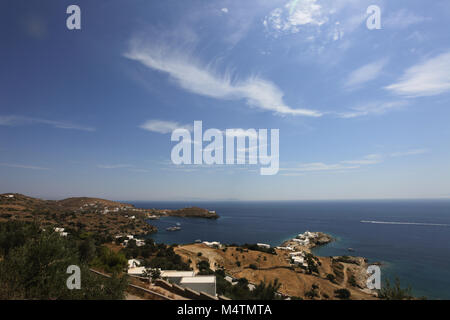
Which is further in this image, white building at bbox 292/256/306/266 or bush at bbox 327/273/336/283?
white building at bbox 292/256/306/266

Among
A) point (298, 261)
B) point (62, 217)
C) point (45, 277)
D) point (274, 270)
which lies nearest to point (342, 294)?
point (274, 270)

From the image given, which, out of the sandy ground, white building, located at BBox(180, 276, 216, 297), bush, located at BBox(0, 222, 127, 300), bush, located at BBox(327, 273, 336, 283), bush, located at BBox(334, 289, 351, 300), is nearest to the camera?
bush, located at BBox(0, 222, 127, 300)

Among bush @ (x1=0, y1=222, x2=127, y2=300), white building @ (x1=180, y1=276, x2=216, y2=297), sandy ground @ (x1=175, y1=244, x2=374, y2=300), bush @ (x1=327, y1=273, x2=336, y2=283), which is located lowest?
bush @ (x1=327, y1=273, x2=336, y2=283)

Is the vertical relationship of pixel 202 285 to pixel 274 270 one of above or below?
above

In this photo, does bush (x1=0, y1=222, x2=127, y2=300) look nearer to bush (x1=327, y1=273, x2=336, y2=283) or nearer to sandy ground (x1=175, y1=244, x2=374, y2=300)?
sandy ground (x1=175, y1=244, x2=374, y2=300)

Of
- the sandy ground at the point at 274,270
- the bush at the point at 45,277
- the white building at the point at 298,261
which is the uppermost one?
the bush at the point at 45,277

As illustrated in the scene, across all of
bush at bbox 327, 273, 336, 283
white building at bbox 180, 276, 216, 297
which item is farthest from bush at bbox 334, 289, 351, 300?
white building at bbox 180, 276, 216, 297

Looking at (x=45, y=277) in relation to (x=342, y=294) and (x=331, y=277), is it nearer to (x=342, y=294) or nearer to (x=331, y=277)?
(x=342, y=294)

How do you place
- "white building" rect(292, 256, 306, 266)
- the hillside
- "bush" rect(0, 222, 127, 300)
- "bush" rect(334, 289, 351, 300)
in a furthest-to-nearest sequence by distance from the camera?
the hillside → "white building" rect(292, 256, 306, 266) → "bush" rect(334, 289, 351, 300) → "bush" rect(0, 222, 127, 300)

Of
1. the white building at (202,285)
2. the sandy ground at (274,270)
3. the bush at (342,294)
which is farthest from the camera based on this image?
the sandy ground at (274,270)

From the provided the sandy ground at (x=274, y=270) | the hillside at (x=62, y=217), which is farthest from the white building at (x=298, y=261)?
the hillside at (x=62, y=217)

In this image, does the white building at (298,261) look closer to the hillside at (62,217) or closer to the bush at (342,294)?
the bush at (342,294)
